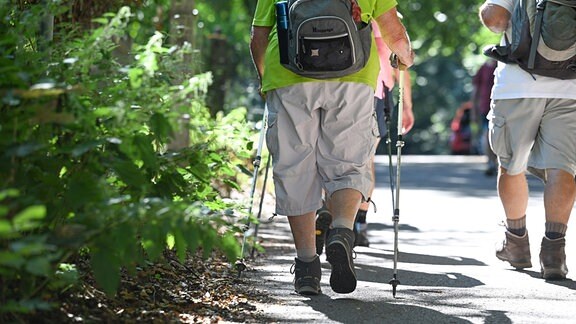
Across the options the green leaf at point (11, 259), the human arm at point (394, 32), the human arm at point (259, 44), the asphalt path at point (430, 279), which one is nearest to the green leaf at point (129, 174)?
the green leaf at point (11, 259)

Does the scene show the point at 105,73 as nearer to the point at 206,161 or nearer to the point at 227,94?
the point at 206,161

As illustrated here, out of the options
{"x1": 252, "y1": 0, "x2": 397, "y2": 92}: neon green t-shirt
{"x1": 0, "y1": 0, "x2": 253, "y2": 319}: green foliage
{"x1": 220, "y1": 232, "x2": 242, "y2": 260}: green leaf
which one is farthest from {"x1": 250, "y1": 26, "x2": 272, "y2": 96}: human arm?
{"x1": 220, "y1": 232, "x2": 242, "y2": 260}: green leaf

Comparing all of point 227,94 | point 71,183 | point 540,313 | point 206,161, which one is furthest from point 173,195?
point 227,94

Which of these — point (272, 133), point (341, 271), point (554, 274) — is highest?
point (272, 133)

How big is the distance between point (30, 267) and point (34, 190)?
2.90 feet

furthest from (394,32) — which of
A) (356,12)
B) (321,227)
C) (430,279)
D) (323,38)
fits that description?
(321,227)

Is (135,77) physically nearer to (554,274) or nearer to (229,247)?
(229,247)

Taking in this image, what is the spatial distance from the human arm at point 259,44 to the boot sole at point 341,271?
47.6 inches

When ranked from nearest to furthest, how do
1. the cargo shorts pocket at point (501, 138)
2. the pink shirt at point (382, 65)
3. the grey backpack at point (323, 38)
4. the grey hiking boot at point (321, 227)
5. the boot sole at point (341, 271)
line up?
the boot sole at point (341, 271), the grey backpack at point (323, 38), the cargo shorts pocket at point (501, 138), the grey hiking boot at point (321, 227), the pink shirt at point (382, 65)

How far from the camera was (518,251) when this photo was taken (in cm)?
779

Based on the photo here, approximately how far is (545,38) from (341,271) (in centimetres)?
207

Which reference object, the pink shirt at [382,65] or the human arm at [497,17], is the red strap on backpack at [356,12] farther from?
the pink shirt at [382,65]

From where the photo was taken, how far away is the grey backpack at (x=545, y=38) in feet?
23.5

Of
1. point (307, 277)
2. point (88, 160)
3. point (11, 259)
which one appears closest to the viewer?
point (11, 259)
